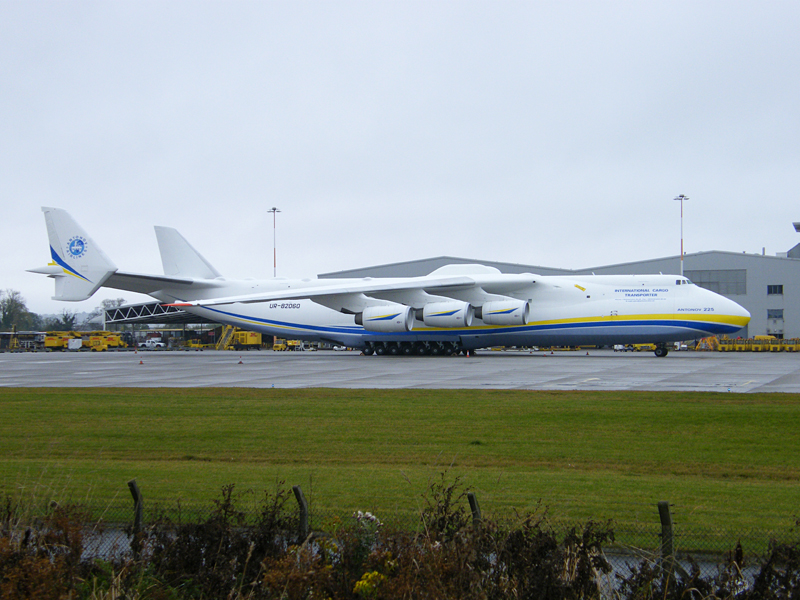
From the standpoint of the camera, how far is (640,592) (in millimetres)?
4336

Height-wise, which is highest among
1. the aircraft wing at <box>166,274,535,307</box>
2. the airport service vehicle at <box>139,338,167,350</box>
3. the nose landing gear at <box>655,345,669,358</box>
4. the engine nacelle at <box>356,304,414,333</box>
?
the aircraft wing at <box>166,274,535,307</box>

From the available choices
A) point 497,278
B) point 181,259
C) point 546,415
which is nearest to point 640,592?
point 546,415

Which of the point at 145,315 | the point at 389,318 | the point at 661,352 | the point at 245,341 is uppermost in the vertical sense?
the point at 145,315

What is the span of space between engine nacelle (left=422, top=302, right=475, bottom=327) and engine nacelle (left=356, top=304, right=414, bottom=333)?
766mm

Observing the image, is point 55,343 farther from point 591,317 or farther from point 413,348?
point 591,317

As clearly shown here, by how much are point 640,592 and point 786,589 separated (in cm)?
85

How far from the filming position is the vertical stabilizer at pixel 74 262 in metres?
31.8

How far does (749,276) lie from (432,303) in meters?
30.4

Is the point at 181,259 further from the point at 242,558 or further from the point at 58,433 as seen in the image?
the point at 242,558

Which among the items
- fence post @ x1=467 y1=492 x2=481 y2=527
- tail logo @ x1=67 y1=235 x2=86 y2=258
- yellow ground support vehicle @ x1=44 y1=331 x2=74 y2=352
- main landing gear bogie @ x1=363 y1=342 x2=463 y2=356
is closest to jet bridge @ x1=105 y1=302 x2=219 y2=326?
yellow ground support vehicle @ x1=44 y1=331 x2=74 y2=352

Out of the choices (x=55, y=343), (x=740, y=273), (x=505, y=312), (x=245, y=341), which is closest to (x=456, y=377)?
(x=505, y=312)

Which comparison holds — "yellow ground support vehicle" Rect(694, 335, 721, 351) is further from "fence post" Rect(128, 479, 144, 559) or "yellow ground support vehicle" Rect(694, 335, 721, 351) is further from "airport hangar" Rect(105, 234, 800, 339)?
"fence post" Rect(128, 479, 144, 559)

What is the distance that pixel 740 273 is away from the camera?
1972 inches

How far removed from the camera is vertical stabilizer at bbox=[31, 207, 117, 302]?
1252 inches
